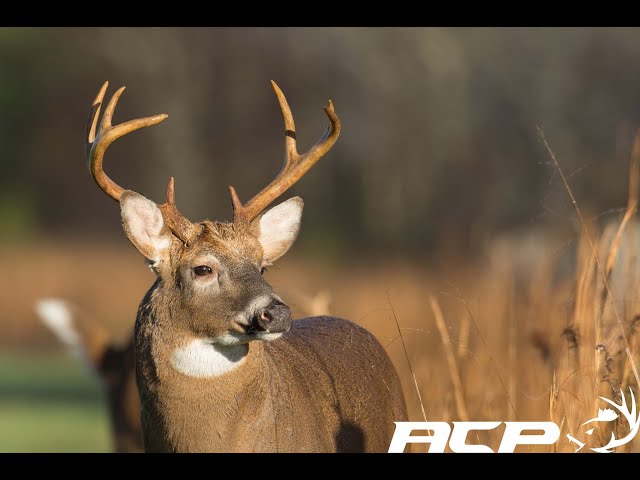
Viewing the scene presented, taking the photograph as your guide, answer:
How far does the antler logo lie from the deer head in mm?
1510

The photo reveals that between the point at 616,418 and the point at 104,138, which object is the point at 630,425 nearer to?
the point at 616,418

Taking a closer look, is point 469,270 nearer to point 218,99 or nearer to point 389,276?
point 389,276

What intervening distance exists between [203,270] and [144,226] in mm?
347

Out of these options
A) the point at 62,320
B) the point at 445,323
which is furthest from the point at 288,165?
the point at 62,320

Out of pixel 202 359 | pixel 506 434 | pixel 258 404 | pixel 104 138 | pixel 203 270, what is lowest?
pixel 506 434

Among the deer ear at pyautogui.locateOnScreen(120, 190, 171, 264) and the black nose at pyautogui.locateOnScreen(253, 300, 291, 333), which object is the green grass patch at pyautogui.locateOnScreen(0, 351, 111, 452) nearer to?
the deer ear at pyautogui.locateOnScreen(120, 190, 171, 264)

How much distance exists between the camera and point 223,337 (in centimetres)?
596

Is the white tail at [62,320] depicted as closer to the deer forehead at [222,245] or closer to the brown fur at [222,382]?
the brown fur at [222,382]

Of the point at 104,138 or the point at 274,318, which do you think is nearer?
the point at 274,318

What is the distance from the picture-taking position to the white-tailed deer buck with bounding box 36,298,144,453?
32.1ft

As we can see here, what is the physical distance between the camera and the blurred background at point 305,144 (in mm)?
20516

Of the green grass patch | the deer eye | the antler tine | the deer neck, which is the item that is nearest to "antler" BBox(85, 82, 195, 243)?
the antler tine

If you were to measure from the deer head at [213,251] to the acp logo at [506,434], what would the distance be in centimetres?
105

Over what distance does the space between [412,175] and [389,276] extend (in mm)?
12170
